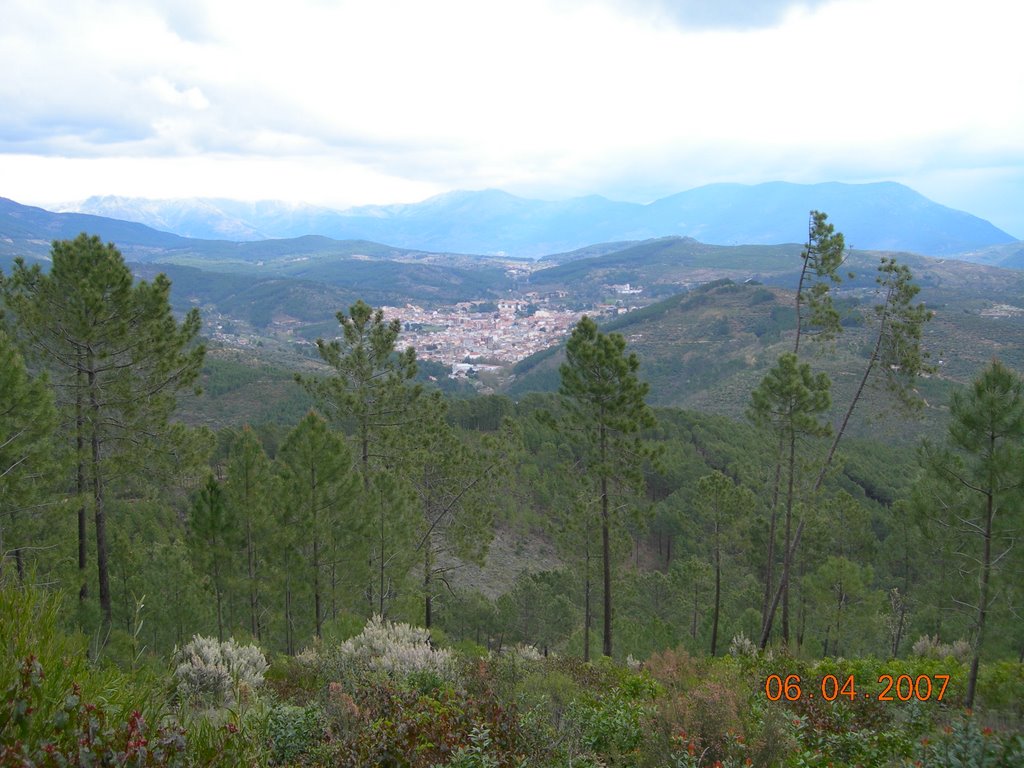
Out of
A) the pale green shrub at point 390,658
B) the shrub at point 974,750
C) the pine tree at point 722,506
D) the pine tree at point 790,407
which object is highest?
the pine tree at point 790,407

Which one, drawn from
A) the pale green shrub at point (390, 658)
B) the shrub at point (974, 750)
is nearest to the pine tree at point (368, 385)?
the pale green shrub at point (390, 658)

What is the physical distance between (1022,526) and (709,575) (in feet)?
37.7

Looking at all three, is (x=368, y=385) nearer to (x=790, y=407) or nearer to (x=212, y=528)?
(x=212, y=528)

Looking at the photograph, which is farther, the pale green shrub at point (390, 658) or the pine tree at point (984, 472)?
the pine tree at point (984, 472)

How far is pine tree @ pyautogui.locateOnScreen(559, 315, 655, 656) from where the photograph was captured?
12781 millimetres

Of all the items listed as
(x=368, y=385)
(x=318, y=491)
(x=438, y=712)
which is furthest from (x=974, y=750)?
(x=368, y=385)

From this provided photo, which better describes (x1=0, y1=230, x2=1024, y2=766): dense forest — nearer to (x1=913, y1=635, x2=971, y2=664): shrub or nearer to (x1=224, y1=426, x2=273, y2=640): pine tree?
(x1=224, y1=426, x2=273, y2=640): pine tree

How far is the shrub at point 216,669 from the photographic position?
242 inches

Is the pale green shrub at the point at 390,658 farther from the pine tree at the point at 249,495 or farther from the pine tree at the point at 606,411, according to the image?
the pine tree at the point at 606,411

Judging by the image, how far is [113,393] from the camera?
10617 millimetres

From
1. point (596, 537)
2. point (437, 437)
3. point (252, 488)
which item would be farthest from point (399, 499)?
point (596, 537)

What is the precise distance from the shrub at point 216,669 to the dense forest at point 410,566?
4 cm

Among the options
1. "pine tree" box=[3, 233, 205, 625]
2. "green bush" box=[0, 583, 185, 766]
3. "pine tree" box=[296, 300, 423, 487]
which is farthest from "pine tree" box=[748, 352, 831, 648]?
"green bush" box=[0, 583, 185, 766]

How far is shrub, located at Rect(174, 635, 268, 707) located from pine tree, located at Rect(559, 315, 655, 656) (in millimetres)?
7625
